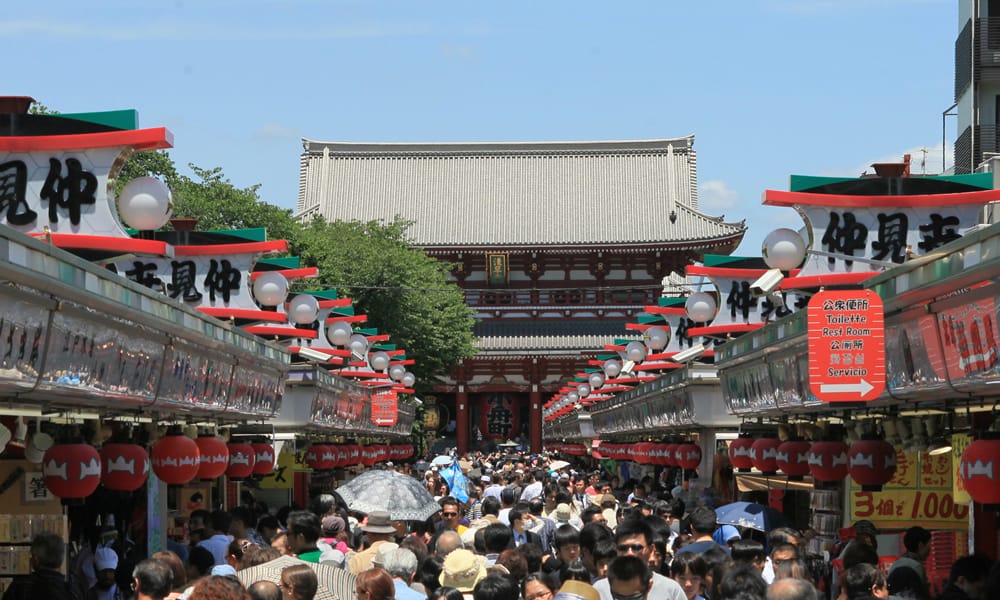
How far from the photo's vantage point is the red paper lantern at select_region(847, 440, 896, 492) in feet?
43.1

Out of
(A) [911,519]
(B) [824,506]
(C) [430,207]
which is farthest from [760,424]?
(C) [430,207]

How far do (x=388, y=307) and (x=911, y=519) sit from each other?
110 feet

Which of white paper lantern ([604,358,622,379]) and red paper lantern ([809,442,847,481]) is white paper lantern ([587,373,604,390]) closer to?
white paper lantern ([604,358,622,379])

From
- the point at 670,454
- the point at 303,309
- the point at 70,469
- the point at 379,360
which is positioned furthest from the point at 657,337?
the point at 70,469

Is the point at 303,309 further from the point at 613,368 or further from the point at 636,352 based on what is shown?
the point at 613,368

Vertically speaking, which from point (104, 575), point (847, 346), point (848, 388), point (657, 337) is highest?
point (657, 337)

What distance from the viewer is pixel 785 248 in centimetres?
1534

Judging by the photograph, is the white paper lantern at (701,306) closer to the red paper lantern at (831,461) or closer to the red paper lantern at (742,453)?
the red paper lantern at (742,453)

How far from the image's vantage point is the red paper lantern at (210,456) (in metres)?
15.7

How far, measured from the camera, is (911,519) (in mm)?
13961

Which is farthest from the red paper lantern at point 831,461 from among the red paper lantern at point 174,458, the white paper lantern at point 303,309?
the white paper lantern at point 303,309

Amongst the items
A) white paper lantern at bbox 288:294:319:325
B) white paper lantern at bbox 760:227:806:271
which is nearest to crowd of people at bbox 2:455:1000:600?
white paper lantern at bbox 760:227:806:271

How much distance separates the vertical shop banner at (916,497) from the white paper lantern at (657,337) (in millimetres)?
14012

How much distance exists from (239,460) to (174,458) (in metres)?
3.96
